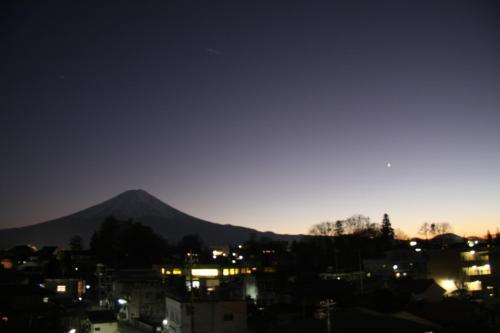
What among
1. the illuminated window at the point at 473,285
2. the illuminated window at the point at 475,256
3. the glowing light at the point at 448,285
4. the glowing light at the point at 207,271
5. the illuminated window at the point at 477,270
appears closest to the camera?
the illuminated window at the point at 473,285

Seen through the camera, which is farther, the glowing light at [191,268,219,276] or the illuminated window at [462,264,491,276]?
the glowing light at [191,268,219,276]

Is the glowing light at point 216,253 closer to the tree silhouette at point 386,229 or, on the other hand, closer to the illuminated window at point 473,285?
the tree silhouette at point 386,229

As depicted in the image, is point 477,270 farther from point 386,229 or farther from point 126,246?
point 126,246

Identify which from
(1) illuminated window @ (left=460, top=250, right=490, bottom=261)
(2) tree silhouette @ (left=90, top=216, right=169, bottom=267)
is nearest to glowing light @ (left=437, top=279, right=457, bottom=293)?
(1) illuminated window @ (left=460, top=250, right=490, bottom=261)

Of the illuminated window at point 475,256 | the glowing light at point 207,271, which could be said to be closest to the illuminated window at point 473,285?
the illuminated window at point 475,256

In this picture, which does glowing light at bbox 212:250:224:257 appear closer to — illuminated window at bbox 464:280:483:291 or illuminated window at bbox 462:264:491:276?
illuminated window at bbox 462:264:491:276

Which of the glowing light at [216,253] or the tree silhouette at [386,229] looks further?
the tree silhouette at [386,229]

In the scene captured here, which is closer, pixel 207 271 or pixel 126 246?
pixel 207 271

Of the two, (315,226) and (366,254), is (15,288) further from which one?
(315,226)

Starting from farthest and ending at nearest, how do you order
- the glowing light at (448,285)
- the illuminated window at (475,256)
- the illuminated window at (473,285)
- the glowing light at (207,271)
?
the glowing light at (207,271)
the illuminated window at (475,256)
the glowing light at (448,285)
the illuminated window at (473,285)

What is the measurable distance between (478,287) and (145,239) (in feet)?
121

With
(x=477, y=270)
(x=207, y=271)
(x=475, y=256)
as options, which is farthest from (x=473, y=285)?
(x=207, y=271)

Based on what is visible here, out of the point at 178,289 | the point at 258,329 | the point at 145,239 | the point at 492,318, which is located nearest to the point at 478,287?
the point at 492,318

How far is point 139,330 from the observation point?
22.2 m
